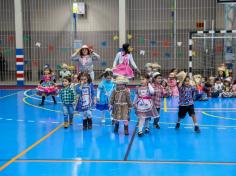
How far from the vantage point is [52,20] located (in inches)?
725

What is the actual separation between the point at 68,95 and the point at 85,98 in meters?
0.38

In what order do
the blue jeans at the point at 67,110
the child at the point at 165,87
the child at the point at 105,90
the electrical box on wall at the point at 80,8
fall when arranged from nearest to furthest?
the blue jeans at the point at 67,110
the child at the point at 105,90
the child at the point at 165,87
the electrical box on wall at the point at 80,8

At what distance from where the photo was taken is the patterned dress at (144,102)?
24.7ft

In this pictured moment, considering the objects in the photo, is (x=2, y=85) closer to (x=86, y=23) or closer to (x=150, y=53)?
(x=86, y=23)

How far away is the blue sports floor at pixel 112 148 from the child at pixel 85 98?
251 mm

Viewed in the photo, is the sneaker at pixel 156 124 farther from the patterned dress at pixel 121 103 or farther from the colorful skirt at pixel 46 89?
the colorful skirt at pixel 46 89

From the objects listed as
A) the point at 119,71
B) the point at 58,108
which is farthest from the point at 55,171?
the point at 58,108

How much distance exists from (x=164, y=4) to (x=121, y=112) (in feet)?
36.9

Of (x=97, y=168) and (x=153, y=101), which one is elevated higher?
(x=153, y=101)

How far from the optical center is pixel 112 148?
21.5ft

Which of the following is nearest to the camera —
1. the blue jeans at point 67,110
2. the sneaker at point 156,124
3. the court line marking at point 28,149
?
the court line marking at point 28,149

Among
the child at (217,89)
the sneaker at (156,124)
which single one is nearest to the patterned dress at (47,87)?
the sneaker at (156,124)

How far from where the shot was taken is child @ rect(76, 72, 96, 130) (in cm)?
813

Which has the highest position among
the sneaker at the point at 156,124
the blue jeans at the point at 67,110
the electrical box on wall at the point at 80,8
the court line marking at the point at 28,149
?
the electrical box on wall at the point at 80,8
